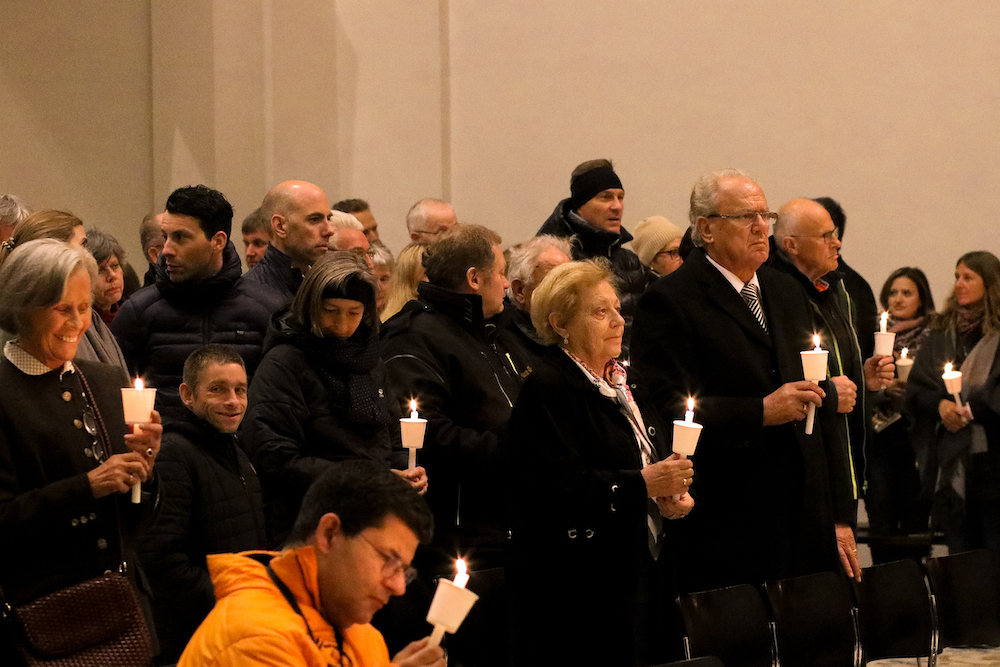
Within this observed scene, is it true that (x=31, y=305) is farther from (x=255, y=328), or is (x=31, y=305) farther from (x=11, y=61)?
(x=11, y=61)

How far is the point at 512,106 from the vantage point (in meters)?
8.69

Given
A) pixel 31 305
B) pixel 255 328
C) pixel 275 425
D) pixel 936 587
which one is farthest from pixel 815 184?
pixel 31 305

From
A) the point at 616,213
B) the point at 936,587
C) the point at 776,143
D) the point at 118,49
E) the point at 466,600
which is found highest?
the point at 118,49

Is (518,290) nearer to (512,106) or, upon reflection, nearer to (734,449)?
(734,449)

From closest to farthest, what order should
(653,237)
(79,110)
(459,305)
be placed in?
1. (459,305)
2. (653,237)
3. (79,110)

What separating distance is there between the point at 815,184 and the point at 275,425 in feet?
16.4

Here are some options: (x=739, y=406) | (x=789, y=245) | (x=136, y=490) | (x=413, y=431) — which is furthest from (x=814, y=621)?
(x=136, y=490)

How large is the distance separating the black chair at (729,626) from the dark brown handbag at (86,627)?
150 centimetres

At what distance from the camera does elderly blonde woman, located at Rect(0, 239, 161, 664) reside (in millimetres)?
2908

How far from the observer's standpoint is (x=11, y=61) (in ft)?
24.8

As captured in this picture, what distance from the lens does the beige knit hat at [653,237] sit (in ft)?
21.5

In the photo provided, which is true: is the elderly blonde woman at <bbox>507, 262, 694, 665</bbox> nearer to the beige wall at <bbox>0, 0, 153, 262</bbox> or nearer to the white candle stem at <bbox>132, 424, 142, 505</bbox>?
the white candle stem at <bbox>132, 424, 142, 505</bbox>

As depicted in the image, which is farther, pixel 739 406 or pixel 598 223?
pixel 598 223

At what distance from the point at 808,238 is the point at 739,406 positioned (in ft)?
4.97
